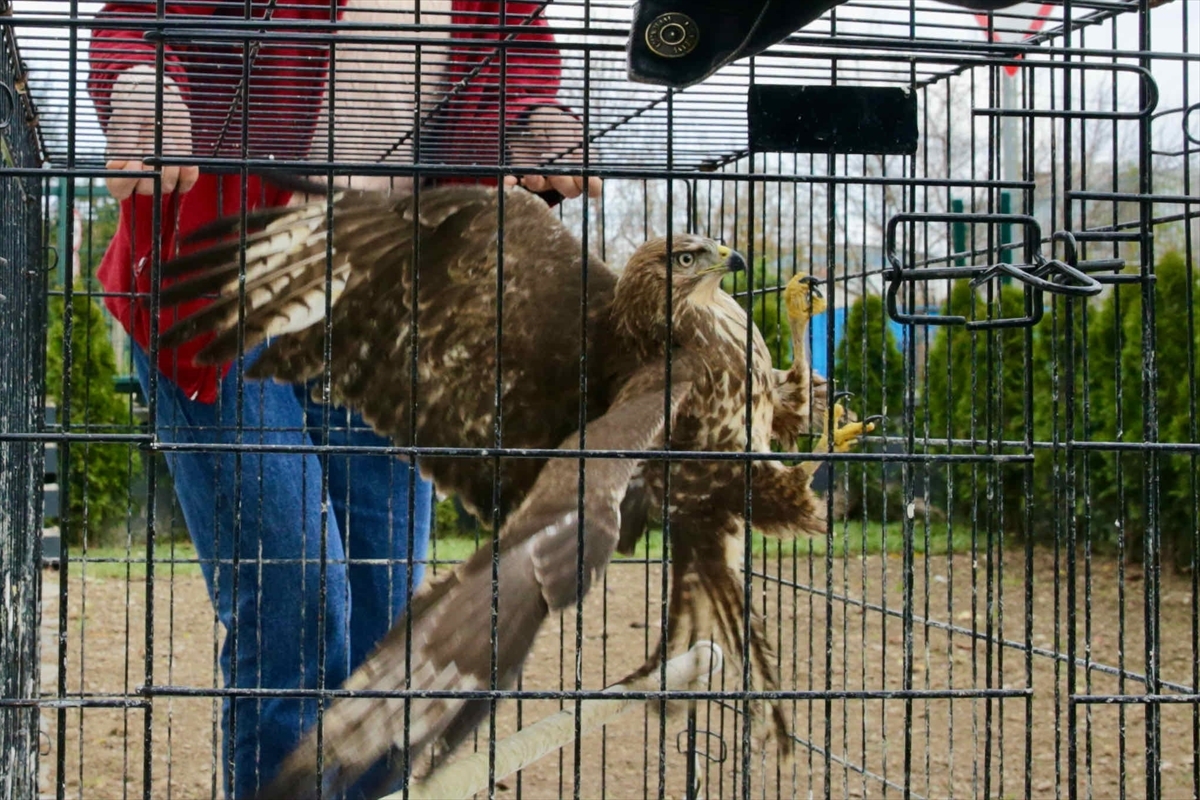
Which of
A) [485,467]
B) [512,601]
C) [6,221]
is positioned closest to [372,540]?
[485,467]

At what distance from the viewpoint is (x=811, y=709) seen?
2.54m

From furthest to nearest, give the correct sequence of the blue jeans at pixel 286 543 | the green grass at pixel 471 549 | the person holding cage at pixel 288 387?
1. the green grass at pixel 471 549
2. the blue jeans at pixel 286 543
3. the person holding cage at pixel 288 387

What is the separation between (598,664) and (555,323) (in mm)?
2540

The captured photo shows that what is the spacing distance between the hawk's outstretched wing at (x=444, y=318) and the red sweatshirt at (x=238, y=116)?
0.16 metres

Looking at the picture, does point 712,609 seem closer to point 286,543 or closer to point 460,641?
point 286,543

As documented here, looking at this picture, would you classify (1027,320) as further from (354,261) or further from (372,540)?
(372,540)

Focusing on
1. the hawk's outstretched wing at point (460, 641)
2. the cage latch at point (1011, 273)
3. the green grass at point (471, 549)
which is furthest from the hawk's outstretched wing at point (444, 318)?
the green grass at point (471, 549)

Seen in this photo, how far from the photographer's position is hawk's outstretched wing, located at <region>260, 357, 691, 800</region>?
4.68 ft

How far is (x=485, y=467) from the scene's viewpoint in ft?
8.66

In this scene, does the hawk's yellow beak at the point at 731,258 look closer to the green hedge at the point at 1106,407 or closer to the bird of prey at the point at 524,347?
the bird of prey at the point at 524,347

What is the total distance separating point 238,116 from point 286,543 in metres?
0.97

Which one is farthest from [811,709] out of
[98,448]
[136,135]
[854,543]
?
[98,448]

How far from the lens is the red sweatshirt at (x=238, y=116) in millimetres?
2127

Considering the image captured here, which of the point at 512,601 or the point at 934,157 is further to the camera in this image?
the point at 934,157
